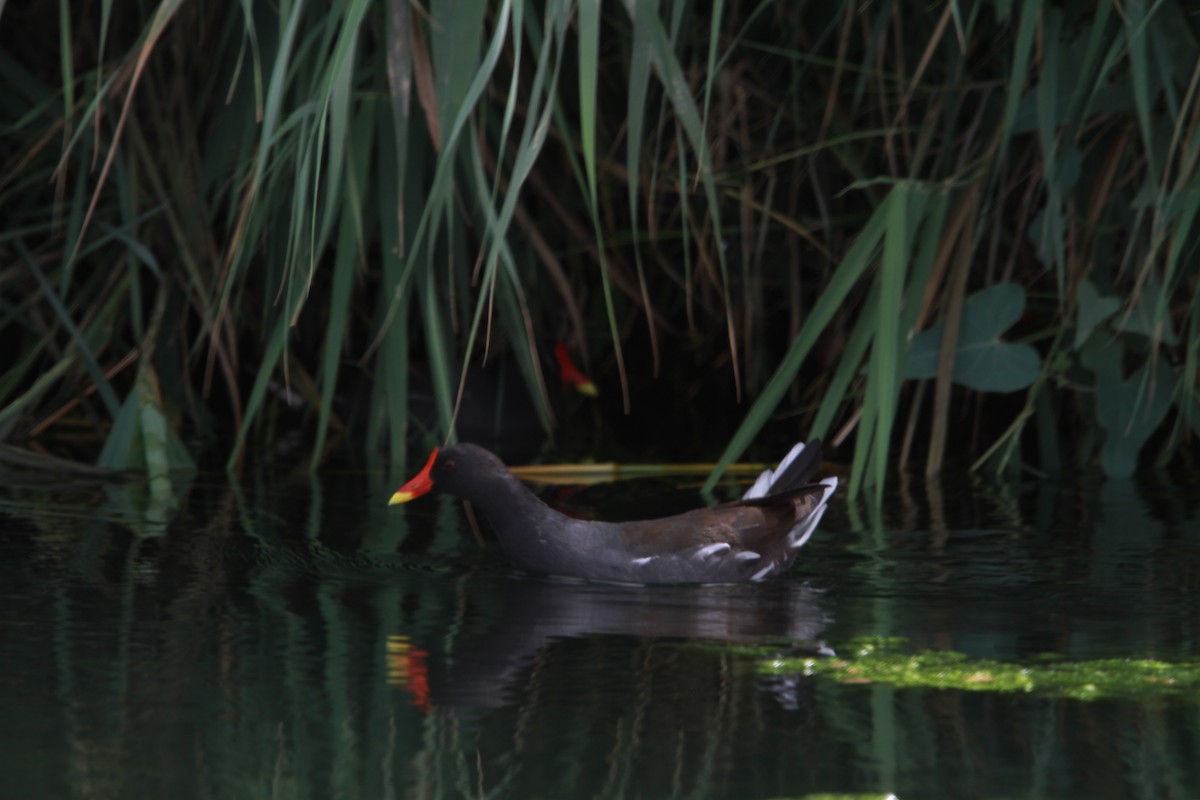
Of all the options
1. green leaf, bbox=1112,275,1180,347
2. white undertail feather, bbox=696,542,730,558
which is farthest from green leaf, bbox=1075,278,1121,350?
white undertail feather, bbox=696,542,730,558

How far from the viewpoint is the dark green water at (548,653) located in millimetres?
2770

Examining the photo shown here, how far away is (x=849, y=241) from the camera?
597cm

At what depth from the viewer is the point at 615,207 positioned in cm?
670

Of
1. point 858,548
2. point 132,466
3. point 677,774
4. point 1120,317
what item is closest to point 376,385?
point 132,466

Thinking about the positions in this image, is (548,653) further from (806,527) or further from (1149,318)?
(1149,318)

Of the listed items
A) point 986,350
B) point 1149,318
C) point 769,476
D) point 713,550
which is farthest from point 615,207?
point 713,550

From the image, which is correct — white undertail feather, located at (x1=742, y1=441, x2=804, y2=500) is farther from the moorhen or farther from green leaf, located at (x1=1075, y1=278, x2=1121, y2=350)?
green leaf, located at (x1=1075, y1=278, x2=1121, y2=350)

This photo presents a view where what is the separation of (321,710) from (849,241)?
3.27m

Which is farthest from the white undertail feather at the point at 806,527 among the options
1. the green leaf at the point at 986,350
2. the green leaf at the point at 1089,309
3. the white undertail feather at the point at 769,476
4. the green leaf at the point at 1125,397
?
the green leaf at the point at 1125,397

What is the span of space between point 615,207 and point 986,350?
1.98 metres

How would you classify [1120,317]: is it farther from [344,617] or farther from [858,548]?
[344,617]

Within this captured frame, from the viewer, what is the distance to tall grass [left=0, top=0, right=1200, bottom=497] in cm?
425

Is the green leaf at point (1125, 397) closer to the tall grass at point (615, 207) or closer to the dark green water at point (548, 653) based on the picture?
the tall grass at point (615, 207)

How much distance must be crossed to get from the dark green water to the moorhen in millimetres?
80
